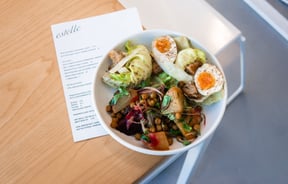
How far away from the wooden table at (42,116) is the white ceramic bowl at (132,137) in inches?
1.8

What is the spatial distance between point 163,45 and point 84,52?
20 centimetres

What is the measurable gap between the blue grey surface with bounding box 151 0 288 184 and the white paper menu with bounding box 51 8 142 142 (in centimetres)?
60

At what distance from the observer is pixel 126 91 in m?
0.72

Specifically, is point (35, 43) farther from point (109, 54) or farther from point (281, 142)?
point (281, 142)

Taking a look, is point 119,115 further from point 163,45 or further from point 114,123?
point 163,45

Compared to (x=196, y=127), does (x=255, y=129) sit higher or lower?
lower

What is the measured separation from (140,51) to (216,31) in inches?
9.6

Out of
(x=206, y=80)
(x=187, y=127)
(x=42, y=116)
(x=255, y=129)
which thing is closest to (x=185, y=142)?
(x=187, y=127)

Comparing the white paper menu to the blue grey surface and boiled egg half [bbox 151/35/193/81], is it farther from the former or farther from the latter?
the blue grey surface

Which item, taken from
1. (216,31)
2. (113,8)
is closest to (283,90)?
(216,31)

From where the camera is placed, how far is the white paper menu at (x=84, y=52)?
739mm

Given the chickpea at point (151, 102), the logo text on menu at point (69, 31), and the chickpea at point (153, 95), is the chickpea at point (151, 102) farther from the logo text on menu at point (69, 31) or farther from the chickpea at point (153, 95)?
the logo text on menu at point (69, 31)

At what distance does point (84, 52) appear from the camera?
819 millimetres

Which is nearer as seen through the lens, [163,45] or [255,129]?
[163,45]
